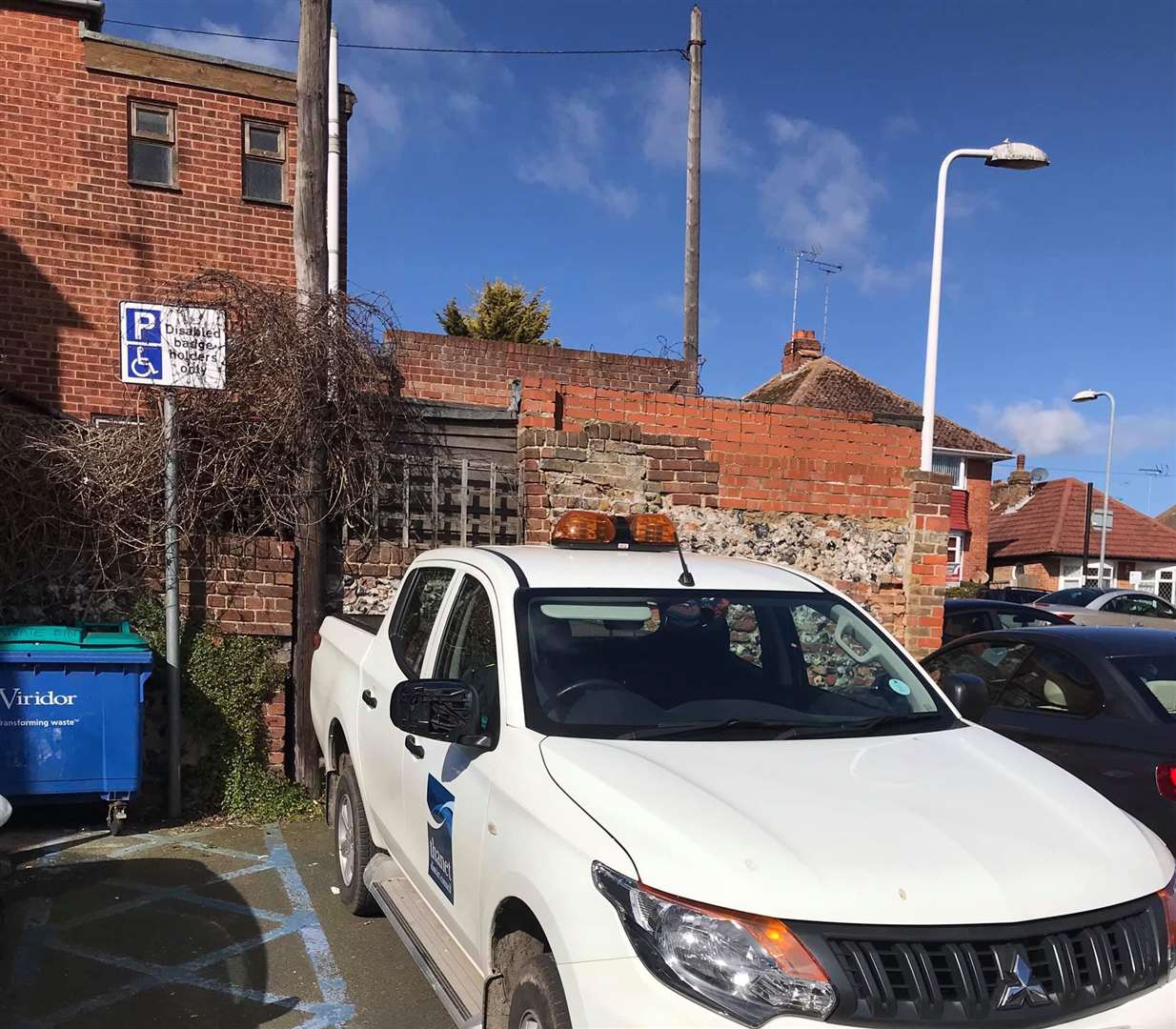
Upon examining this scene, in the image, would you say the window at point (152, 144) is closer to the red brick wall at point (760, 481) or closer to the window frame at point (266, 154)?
the window frame at point (266, 154)

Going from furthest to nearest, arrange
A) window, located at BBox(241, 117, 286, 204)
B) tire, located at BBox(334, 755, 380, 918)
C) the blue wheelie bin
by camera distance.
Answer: window, located at BBox(241, 117, 286, 204)
the blue wheelie bin
tire, located at BBox(334, 755, 380, 918)

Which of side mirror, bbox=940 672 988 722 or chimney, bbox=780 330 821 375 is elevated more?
chimney, bbox=780 330 821 375

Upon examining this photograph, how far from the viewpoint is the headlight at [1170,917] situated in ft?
7.60

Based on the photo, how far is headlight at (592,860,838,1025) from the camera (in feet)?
6.58

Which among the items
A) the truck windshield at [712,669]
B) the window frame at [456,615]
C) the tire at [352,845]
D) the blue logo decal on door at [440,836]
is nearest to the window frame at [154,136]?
the tire at [352,845]

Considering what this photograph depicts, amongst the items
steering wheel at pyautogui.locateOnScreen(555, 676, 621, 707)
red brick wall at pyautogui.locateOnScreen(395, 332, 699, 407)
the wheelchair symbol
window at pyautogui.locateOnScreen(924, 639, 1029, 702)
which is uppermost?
red brick wall at pyautogui.locateOnScreen(395, 332, 699, 407)

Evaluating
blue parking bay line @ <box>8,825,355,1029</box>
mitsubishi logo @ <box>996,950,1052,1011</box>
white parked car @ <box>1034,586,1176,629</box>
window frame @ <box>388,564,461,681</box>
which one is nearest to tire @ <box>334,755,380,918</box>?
blue parking bay line @ <box>8,825,355,1029</box>

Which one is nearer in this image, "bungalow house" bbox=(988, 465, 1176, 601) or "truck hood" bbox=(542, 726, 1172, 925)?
"truck hood" bbox=(542, 726, 1172, 925)

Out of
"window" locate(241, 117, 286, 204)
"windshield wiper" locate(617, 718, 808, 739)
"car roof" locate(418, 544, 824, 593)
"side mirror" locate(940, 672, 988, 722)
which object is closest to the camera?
"windshield wiper" locate(617, 718, 808, 739)

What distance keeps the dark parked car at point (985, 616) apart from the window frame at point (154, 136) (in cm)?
1003

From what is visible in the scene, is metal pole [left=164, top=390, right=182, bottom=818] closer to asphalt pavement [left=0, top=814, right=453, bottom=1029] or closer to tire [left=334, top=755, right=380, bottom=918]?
asphalt pavement [left=0, top=814, right=453, bottom=1029]

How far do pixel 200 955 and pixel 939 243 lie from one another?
372 inches

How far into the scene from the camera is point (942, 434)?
30.5 metres

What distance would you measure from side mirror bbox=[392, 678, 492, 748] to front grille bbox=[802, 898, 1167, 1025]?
4.11 feet
